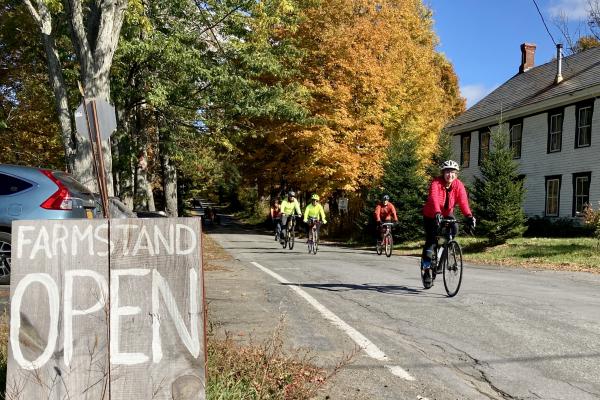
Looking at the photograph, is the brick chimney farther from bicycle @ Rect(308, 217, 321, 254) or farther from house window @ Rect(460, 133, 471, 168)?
bicycle @ Rect(308, 217, 321, 254)

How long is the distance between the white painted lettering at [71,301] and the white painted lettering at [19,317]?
2.0 inches

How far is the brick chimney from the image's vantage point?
34.8m

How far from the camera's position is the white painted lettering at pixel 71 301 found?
306 cm

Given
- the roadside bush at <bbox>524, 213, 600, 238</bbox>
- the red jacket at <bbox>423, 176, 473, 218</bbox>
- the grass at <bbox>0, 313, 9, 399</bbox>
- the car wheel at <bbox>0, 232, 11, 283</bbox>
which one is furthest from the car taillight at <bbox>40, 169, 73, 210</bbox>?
the roadside bush at <bbox>524, 213, 600, 238</bbox>

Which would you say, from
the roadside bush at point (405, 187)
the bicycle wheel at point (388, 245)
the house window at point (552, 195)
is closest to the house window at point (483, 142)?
the house window at point (552, 195)

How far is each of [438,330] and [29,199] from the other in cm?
598

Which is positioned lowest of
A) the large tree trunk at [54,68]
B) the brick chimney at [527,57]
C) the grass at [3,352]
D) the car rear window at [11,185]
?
the grass at [3,352]

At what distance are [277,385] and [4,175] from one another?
20.9 ft

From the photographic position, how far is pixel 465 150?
34.2m

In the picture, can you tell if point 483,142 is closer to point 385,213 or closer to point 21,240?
point 385,213

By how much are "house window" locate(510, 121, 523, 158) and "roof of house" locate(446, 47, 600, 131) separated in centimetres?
97

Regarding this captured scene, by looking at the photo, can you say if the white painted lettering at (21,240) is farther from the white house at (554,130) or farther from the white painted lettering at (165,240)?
the white house at (554,130)

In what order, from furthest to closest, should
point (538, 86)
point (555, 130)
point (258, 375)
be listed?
point (538, 86) → point (555, 130) → point (258, 375)

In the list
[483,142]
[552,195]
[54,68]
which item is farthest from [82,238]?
[483,142]
